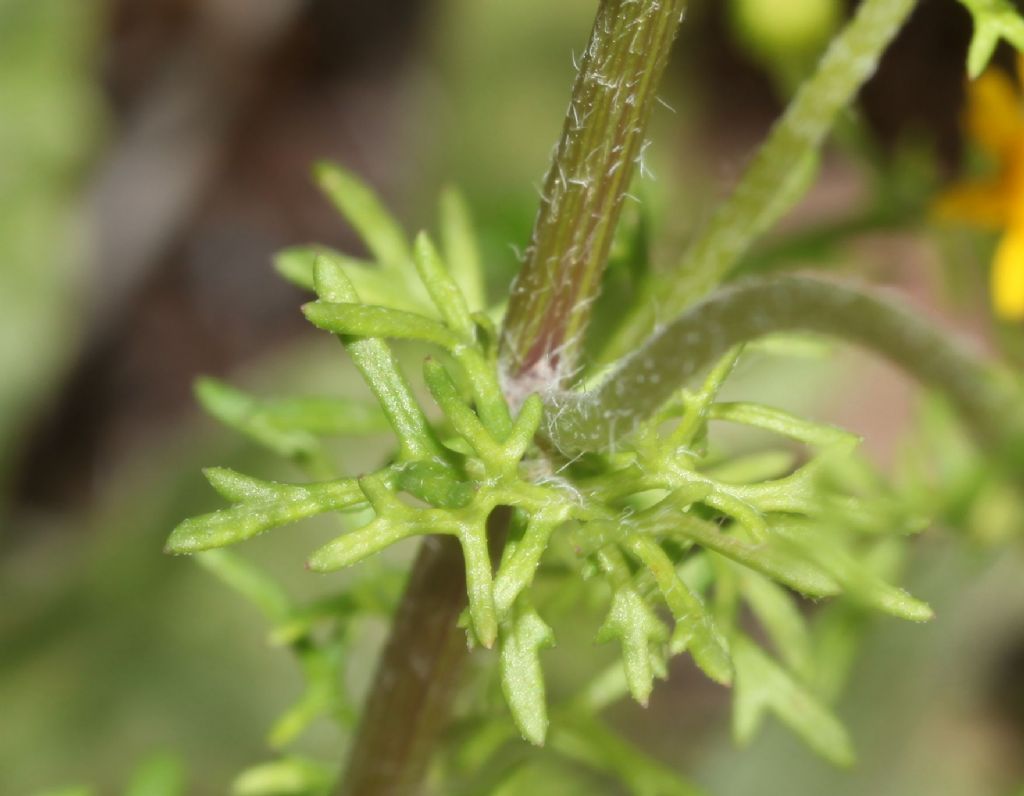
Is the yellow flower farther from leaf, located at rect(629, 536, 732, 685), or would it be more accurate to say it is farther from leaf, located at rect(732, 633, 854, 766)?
leaf, located at rect(629, 536, 732, 685)

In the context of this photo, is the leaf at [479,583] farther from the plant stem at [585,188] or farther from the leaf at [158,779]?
the leaf at [158,779]

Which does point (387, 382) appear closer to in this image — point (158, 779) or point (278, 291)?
point (158, 779)

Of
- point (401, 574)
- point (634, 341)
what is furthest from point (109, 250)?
point (634, 341)

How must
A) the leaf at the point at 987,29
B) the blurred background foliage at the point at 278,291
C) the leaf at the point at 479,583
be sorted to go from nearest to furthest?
the leaf at the point at 479,583 → the leaf at the point at 987,29 → the blurred background foliage at the point at 278,291

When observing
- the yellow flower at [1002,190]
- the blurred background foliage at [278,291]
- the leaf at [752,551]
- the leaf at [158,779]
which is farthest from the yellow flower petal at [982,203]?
the leaf at [158,779]

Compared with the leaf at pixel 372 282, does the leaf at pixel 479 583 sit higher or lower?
lower

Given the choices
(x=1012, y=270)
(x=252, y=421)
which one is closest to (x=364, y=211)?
(x=252, y=421)

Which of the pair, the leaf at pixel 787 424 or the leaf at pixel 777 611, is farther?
the leaf at pixel 777 611

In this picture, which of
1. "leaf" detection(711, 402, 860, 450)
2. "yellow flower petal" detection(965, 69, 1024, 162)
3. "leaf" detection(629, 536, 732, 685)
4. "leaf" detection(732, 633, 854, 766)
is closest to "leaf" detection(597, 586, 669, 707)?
"leaf" detection(629, 536, 732, 685)
